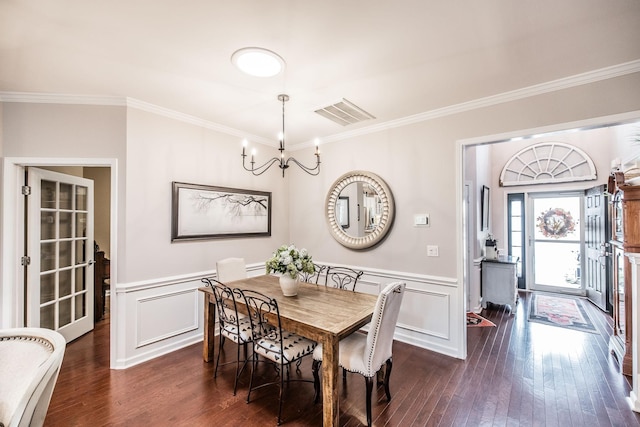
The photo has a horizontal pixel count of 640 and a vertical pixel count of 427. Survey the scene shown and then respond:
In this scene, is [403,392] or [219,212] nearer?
[403,392]

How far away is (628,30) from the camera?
6.01 feet

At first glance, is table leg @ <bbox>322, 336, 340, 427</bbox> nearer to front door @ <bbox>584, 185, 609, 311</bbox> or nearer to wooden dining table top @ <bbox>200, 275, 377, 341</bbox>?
wooden dining table top @ <bbox>200, 275, 377, 341</bbox>

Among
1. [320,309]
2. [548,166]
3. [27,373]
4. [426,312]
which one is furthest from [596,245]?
[27,373]

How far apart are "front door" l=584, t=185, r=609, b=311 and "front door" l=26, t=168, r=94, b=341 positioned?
7.22 meters

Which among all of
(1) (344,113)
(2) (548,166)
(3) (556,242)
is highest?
(1) (344,113)

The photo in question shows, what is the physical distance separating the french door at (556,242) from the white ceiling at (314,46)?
13.7 ft

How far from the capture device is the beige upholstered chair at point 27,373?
1.14m

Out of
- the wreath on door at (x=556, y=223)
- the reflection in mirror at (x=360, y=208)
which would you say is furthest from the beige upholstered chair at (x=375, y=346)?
the wreath on door at (x=556, y=223)

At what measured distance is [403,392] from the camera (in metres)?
2.44

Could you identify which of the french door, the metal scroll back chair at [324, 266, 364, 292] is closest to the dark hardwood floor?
the metal scroll back chair at [324, 266, 364, 292]

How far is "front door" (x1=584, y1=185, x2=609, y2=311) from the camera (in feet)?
14.7

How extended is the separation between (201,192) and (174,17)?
6.69 ft

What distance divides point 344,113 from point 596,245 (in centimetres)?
490

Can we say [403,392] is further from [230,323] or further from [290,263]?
[230,323]
